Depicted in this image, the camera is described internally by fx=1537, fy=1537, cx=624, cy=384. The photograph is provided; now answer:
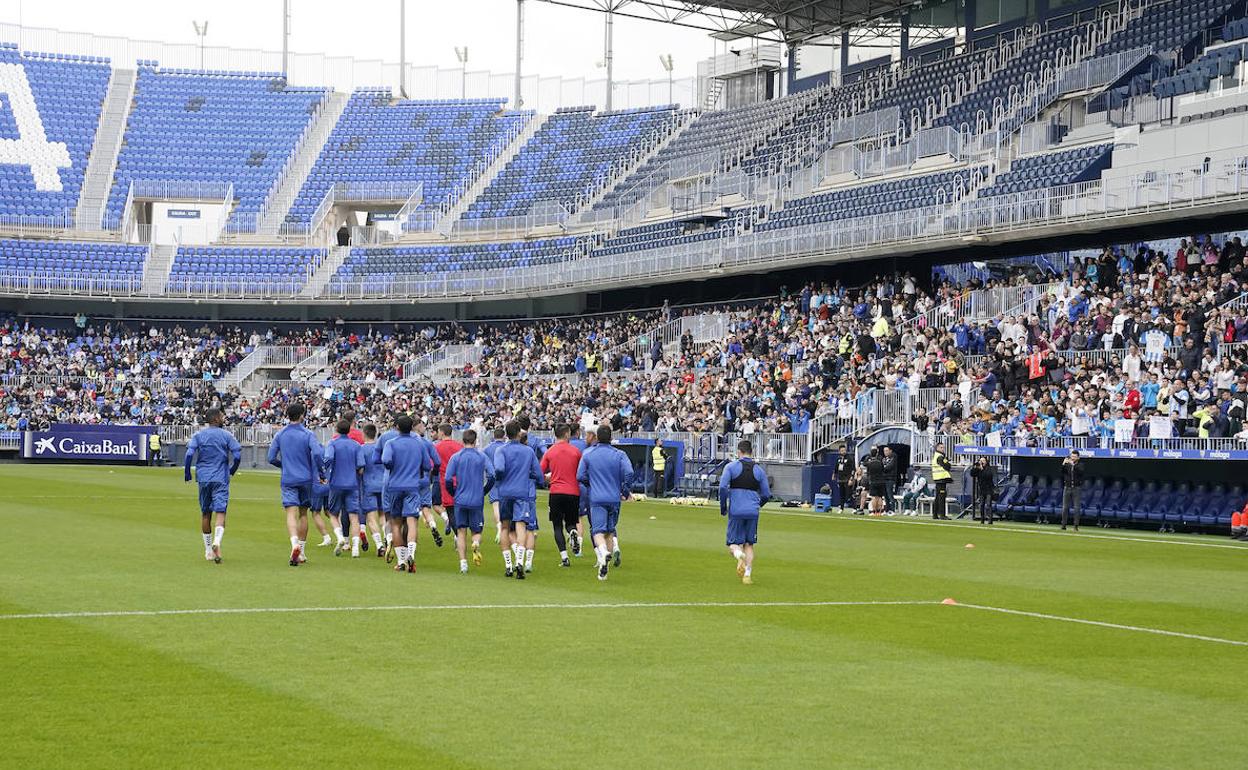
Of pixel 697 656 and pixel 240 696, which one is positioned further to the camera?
pixel 697 656

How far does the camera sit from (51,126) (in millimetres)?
73875

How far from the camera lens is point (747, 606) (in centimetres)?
1570

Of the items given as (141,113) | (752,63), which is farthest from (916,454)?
(141,113)

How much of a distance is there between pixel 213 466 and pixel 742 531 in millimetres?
6497

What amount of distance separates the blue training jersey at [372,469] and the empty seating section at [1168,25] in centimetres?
3092

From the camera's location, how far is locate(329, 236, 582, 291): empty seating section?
64.4 metres

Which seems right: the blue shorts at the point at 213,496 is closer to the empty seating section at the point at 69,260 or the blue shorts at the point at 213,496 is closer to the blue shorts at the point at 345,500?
the blue shorts at the point at 345,500

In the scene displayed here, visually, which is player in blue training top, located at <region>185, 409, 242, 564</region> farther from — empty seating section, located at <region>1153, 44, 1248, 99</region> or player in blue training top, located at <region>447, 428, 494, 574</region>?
empty seating section, located at <region>1153, 44, 1248, 99</region>

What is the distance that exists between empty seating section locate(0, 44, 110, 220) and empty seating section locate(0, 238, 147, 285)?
2.57m

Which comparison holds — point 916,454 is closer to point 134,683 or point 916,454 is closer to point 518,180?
point 134,683

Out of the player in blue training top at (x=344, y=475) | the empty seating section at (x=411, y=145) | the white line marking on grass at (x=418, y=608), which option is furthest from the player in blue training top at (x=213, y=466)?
the empty seating section at (x=411, y=145)

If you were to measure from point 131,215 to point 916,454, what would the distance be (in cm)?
4788

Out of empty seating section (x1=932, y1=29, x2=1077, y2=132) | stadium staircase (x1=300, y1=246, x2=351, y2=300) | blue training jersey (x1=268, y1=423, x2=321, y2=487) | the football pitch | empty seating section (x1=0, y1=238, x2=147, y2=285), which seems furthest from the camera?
stadium staircase (x1=300, y1=246, x2=351, y2=300)

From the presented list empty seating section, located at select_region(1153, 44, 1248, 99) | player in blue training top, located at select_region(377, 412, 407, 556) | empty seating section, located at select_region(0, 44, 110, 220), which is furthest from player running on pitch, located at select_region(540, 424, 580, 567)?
empty seating section, located at select_region(0, 44, 110, 220)
